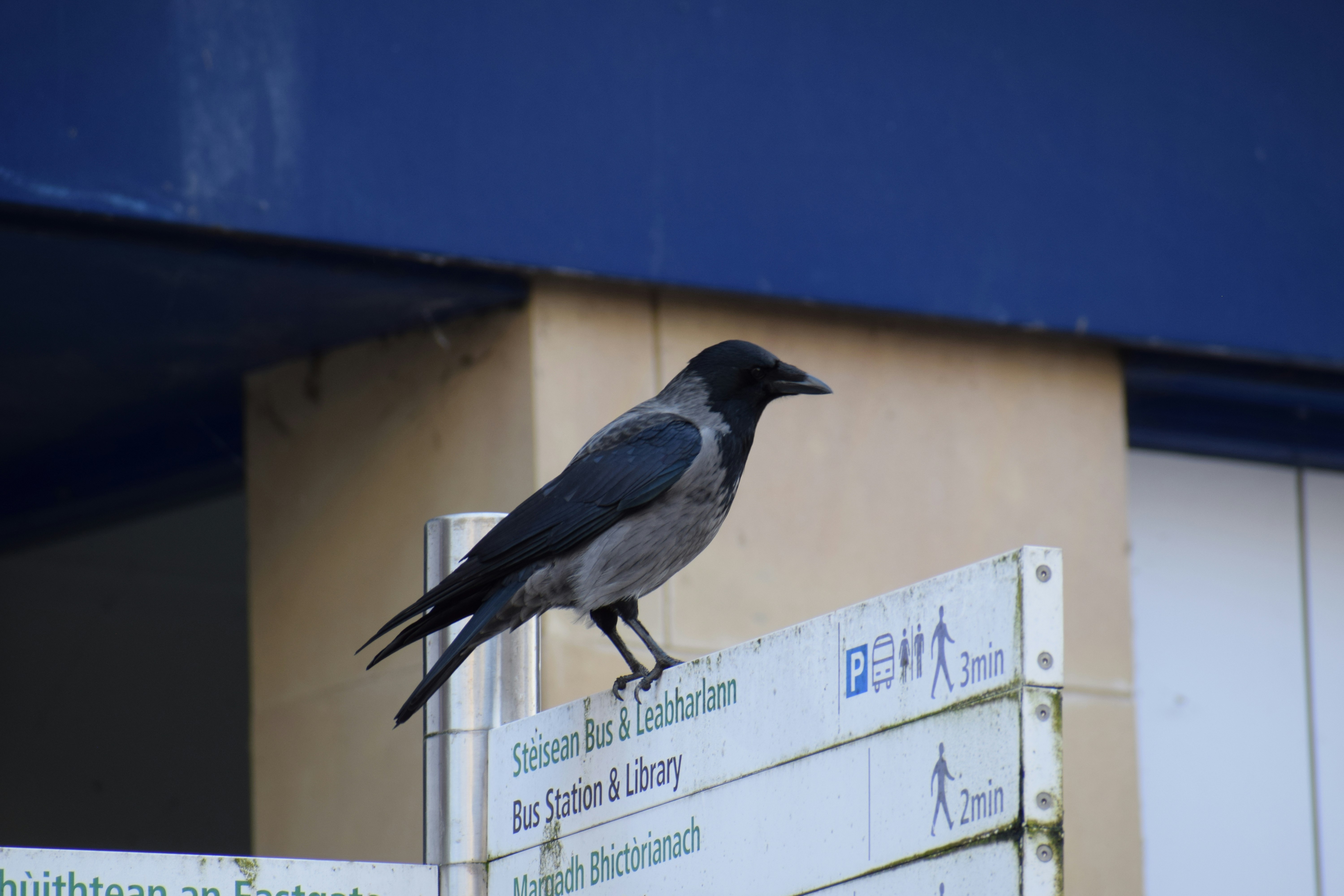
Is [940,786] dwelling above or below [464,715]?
below

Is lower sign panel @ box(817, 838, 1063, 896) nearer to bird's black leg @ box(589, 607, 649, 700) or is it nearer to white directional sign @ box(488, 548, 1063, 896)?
white directional sign @ box(488, 548, 1063, 896)

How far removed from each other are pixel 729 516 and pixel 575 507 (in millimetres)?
1859

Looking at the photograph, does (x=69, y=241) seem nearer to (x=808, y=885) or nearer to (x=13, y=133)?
(x=13, y=133)

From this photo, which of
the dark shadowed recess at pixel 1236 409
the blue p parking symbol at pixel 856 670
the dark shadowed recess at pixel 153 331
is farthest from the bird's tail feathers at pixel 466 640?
the dark shadowed recess at pixel 1236 409

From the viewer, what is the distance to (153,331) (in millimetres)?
5867

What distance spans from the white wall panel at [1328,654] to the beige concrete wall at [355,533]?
325 centimetres

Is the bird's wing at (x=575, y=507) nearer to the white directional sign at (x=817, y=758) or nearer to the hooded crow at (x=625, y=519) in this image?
the hooded crow at (x=625, y=519)

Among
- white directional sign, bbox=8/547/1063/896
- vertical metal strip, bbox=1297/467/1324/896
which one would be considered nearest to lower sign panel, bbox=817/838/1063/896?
white directional sign, bbox=8/547/1063/896

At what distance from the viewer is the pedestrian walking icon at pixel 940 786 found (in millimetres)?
2285

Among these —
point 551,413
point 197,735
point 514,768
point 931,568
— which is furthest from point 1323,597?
point 197,735

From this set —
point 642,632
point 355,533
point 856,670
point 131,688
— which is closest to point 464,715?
point 642,632

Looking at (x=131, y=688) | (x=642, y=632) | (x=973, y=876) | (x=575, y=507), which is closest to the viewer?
(x=973, y=876)

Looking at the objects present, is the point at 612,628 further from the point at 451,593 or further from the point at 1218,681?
the point at 1218,681

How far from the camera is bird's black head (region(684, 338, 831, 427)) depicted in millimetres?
4168
